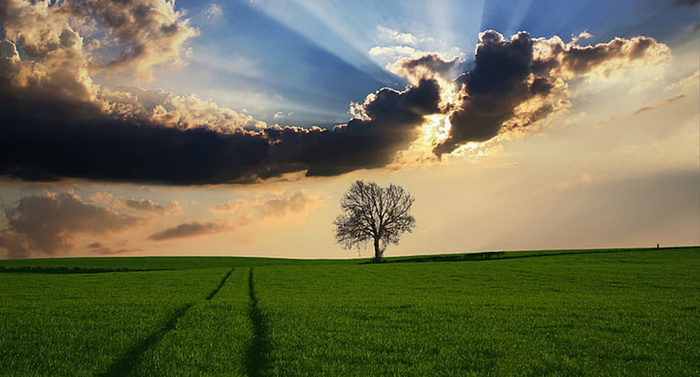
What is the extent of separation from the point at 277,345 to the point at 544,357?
7.40 m

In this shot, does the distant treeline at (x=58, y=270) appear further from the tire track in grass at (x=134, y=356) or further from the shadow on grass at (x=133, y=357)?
the shadow on grass at (x=133, y=357)

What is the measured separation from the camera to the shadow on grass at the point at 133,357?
1129 cm

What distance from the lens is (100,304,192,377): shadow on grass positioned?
11.3 metres

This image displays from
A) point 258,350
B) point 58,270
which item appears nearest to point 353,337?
point 258,350

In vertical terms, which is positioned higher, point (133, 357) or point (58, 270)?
point (58, 270)

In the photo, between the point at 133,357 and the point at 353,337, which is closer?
the point at 133,357

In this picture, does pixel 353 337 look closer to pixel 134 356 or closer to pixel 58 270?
pixel 134 356

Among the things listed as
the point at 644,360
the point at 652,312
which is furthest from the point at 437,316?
the point at 652,312

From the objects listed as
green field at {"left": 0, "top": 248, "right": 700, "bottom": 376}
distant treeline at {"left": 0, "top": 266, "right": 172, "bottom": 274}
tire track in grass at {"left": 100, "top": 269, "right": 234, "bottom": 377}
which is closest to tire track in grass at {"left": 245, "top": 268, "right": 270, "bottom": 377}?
green field at {"left": 0, "top": 248, "right": 700, "bottom": 376}

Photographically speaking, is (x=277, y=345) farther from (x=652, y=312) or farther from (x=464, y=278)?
(x=464, y=278)

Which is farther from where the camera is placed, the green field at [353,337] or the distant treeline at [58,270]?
the distant treeline at [58,270]

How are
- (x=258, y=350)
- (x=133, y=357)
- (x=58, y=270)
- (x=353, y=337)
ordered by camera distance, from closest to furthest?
(x=133, y=357), (x=258, y=350), (x=353, y=337), (x=58, y=270)

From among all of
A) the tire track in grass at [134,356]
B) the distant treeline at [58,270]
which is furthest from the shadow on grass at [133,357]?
the distant treeline at [58,270]

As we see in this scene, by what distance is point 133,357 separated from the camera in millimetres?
12523
